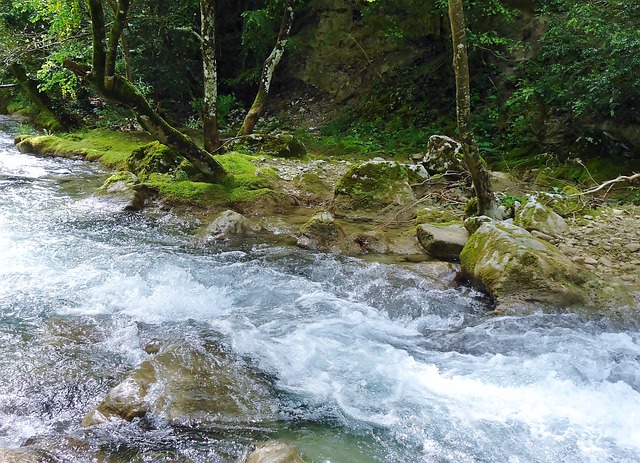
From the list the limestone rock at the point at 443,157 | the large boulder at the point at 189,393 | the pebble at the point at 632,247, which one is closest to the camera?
the large boulder at the point at 189,393

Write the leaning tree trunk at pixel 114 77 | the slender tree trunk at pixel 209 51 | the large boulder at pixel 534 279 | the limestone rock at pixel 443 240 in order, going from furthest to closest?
the slender tree trunk at pixel 209 51, the leaning tree trunk at pixel 114 77, the limestone rock at pixel 443 240, the large boulder at pixel 534 279

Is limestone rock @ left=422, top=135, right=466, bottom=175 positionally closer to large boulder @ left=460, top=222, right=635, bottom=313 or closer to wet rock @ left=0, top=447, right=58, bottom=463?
large boulder @ left=460, top=222, right=635, bottom=313

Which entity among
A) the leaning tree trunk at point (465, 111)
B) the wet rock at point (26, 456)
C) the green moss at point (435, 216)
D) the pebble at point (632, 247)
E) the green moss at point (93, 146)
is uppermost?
the leaning tree trunk at point (465, 111)

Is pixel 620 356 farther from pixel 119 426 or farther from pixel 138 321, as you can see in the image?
pixel 138 321

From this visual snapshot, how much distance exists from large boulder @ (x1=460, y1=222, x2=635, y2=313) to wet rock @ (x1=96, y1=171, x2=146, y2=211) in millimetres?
5939

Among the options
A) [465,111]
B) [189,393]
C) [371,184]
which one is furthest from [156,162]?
[189,393]

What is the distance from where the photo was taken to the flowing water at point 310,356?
3.35m

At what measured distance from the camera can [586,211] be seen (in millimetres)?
7195

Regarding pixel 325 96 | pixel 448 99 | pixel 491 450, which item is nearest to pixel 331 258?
pixel 491 450

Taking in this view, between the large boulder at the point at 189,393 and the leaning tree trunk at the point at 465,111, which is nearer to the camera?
the large boulder at the point at 189,393

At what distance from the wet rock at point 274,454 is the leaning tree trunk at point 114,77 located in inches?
228

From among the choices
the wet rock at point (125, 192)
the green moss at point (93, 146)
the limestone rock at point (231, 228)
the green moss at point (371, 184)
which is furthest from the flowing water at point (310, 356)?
the green moss at point (93, 146)

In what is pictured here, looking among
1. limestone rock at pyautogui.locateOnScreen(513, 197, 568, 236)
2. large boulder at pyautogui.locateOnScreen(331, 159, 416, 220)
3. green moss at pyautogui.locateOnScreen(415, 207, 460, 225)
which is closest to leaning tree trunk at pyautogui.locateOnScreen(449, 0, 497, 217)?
limestone rock at pyautogui.locateOnScreen(513, 197, 568, 236)

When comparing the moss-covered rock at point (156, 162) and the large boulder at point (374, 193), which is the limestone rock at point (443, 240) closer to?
the large boulder at point (374, 193)
